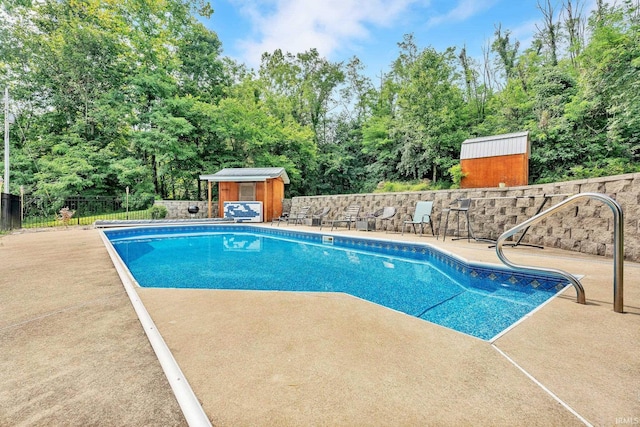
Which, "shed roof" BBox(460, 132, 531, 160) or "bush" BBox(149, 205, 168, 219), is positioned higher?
"shed roof" BBox(460, 132, 531, 160)

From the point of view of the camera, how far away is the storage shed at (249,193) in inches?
536

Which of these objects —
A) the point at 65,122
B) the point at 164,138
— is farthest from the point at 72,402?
the point at 65,122

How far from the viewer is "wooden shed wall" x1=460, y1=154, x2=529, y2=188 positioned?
11094mm

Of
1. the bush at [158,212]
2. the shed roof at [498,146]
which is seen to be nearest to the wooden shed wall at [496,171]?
the shed roof at [498,146]

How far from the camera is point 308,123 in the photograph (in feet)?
69.5

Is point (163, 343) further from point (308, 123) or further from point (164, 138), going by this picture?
point (308, 123)

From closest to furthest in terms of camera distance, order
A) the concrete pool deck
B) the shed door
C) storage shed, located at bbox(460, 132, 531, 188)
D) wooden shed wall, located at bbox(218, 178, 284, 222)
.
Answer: the concrete pool deck < storage shed, located at bbox(460, 132, 531, 188) < wooden shed wall, located at bbox(218, 178, 284, 222) < the shed door

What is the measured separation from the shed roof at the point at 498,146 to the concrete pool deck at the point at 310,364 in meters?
10.2

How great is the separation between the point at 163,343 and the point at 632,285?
170 inches

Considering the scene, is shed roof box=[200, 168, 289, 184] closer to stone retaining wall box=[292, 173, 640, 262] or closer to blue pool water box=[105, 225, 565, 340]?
blue pool water box=[105, 225, 565, 340]

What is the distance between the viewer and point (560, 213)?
5.36 m

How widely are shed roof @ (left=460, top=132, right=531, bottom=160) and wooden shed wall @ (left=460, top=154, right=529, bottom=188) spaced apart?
171 mm

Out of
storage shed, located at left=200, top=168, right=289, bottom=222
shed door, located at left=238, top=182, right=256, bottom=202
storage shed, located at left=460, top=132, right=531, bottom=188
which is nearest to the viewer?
storage shed, located at left=460, top=132, right=531, bottom=188

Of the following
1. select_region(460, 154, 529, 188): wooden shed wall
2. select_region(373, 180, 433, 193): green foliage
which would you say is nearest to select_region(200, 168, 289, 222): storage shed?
select_region(373, 180, 433, 193): green foliage
